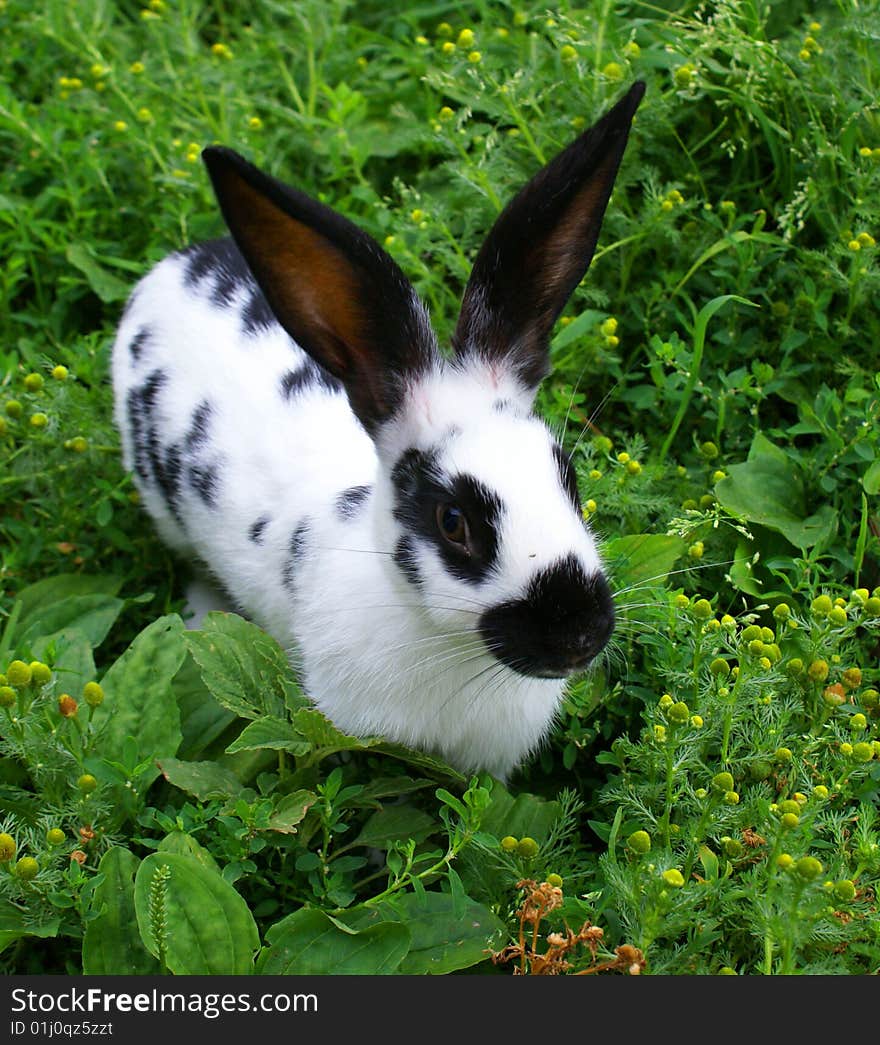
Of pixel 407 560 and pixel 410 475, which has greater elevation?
pixel 410 475

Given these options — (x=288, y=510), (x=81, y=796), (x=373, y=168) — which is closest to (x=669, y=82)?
(x=373, y=168)

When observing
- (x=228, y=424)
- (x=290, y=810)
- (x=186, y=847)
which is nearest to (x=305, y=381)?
(x=228, y=424)

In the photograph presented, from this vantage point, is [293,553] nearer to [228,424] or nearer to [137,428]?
[228,424]

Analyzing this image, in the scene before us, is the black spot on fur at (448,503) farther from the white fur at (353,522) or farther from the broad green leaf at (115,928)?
the broad green leaf at (115,928)

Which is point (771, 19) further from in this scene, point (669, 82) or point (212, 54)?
point (212, 54)

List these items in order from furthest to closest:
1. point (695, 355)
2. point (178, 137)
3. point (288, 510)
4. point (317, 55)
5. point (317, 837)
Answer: point (317, 55) < point (178, 137) < point (695, 355) < point (288, 510) < point (317, 837)

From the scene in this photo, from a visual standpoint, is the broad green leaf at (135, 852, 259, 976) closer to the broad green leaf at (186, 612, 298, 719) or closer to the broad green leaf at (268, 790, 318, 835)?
the broad green leaf at (268, 790, 318, 835)
